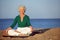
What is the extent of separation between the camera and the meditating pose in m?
2.06

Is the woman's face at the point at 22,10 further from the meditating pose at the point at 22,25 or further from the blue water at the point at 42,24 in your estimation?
the blue water at the point at 42,24

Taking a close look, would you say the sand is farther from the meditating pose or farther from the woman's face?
the woman's face

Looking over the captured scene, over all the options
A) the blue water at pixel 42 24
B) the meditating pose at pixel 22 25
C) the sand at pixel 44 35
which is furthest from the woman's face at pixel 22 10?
the sand at pixel 44 35

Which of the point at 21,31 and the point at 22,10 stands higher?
the point at 22,10

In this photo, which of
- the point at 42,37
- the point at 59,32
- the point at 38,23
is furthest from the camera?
the point at 38,23

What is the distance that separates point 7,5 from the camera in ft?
7.25

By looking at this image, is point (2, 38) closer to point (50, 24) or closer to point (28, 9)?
point (28, 9)

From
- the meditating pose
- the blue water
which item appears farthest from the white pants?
the blue water

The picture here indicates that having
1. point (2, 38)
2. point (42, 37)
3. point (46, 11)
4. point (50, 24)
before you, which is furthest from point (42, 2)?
point (2, 38)

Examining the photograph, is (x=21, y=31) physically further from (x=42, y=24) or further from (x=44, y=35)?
(x=42, y=24)

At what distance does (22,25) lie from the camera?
2.10m

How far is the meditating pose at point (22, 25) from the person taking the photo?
6.76 feet

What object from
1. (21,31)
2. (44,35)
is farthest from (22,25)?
(44,35)

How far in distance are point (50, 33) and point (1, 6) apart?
24.4 inches
